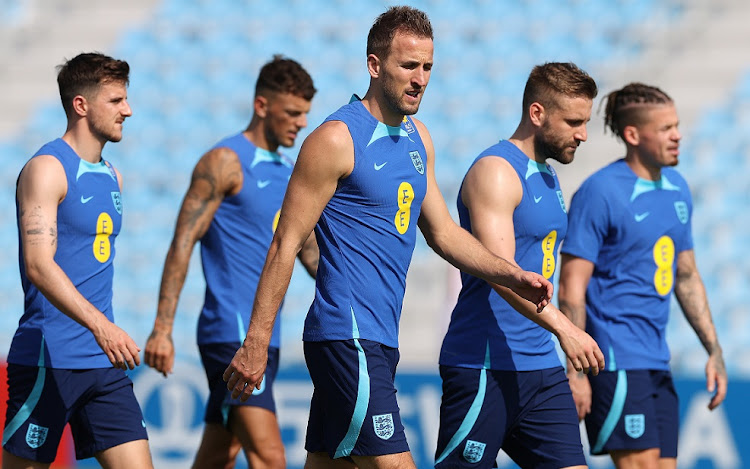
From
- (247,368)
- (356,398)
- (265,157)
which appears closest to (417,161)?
(356,398)

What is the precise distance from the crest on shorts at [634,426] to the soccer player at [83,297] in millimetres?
2416

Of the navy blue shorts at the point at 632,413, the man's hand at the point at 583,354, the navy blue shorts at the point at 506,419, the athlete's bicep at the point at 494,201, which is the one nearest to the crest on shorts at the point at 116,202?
the athlete's bicep at the point at 494,201

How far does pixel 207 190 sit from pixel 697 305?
9.11ft

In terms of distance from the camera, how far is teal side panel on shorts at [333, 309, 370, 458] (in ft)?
14.6

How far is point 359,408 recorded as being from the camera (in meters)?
4.45

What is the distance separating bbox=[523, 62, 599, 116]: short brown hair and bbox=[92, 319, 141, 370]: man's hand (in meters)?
2.15

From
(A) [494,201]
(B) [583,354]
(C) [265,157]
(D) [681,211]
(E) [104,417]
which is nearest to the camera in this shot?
(B) [583,354]

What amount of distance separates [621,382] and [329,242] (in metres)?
2.15

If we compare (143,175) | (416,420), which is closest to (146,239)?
(143,175)

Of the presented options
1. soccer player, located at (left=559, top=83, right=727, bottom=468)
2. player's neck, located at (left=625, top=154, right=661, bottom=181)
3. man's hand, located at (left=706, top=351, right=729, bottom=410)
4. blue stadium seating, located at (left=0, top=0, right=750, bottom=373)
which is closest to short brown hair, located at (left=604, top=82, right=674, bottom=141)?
soccer player, located at (left=559, top=83, right=727, bottom=468)

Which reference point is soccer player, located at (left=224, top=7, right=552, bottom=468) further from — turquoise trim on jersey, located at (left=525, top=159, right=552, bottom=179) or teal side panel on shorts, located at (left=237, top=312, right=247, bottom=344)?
teal side panel on shorts, located at (left=237, top=312, right=247, bottom=344)

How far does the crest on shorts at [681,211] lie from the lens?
6225 millimetres

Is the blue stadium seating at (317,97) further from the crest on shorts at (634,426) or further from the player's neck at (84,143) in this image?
the player's neck at (84,143)

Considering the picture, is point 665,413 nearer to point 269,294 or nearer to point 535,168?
point 535,168
